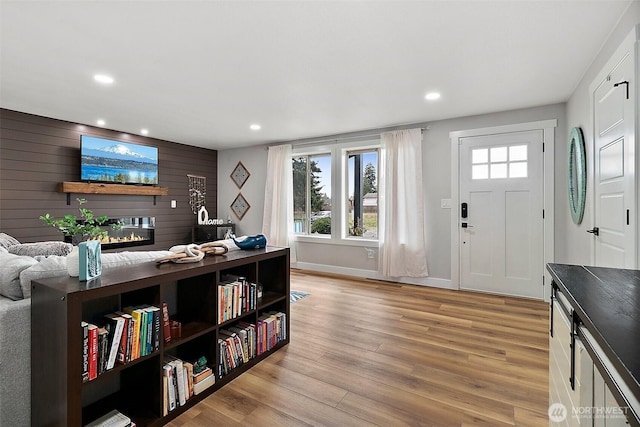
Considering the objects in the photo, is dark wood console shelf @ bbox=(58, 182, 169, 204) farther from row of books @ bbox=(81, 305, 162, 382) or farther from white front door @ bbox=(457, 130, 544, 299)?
white front door @ bbox=(457, 130, 544, 299)

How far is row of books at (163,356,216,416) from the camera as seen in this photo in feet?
5.51

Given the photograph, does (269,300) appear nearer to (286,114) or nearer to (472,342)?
(472,342)

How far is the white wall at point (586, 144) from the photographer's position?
2004mm

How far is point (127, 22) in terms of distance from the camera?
200 cm

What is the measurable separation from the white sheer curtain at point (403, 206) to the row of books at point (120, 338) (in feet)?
11.6

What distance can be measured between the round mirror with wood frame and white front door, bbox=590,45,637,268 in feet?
0.98

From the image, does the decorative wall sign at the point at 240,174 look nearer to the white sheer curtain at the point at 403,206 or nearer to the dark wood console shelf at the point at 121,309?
the white sheer curtain at the point at 403,206

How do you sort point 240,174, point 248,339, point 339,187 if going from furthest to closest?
point 240,174 < point 339,187 < point 248,339

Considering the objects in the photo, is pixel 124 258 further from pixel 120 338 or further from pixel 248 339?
pixel 248 339

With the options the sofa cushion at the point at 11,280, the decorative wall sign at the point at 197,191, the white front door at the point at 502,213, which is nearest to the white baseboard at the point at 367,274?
the white front door at the point at 502,213

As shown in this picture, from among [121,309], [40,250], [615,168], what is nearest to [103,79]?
[40,250]

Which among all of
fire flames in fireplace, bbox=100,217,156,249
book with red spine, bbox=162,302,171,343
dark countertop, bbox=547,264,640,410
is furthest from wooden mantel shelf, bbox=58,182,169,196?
dark countertop, bbox=547,264,640,410

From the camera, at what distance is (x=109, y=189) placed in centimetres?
462

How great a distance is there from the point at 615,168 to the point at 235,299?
9.11ft
